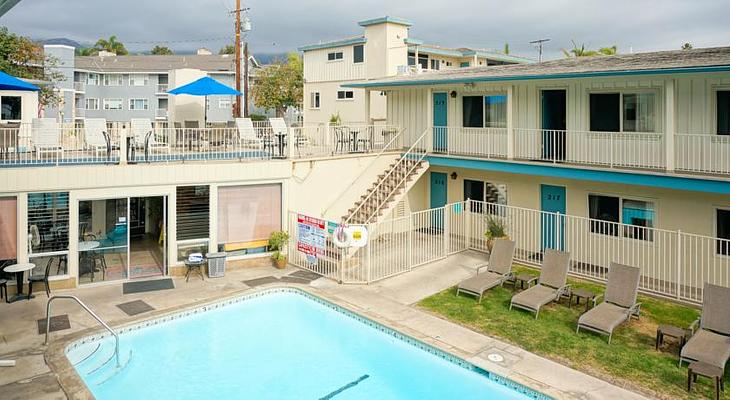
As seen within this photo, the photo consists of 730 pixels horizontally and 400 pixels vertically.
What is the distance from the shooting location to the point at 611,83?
1605cm

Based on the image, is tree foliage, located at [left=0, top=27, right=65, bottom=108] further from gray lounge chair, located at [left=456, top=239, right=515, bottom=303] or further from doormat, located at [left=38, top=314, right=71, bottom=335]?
gray lounge chair, located at [left=456, top=239, right=515, bottom=303]

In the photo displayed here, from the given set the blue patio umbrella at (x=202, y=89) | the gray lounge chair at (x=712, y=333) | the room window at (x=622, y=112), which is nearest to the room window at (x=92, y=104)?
the blue patio umbrella at (x=202, y=89)

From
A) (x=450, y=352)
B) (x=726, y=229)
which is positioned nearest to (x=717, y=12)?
(x=726, y=229)

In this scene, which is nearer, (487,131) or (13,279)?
(13,279)

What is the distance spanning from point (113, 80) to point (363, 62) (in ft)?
114

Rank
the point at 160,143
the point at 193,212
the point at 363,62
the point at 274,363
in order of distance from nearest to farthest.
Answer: the point at 274,363, the point at 193,212, the point at 160,143, the point at 363,62

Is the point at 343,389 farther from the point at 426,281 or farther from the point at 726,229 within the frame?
the point at 726,229

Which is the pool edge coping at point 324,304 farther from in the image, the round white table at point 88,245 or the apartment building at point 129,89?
the apartment building at point 129,89

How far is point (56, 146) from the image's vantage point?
14.2 meters

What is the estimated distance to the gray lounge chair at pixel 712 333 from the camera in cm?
923

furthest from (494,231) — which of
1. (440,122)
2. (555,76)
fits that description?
(440,122)

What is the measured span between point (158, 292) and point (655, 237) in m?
13.4

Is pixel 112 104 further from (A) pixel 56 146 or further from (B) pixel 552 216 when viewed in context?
(B) pixel 552 216

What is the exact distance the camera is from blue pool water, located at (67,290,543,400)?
972 cm
